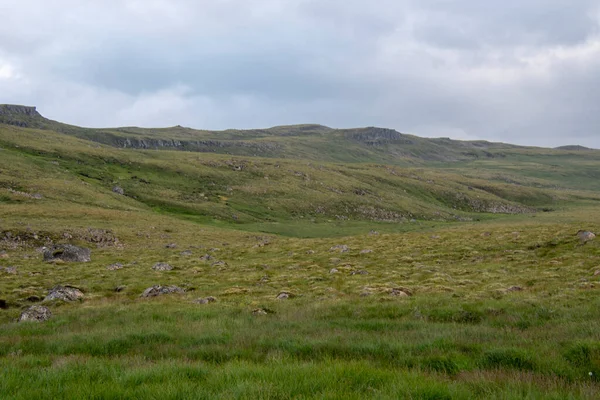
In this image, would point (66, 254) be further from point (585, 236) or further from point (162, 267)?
point (585, 236)

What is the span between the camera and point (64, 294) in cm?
2108

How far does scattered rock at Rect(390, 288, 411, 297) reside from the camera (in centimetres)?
1875

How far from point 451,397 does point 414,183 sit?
16735 cm

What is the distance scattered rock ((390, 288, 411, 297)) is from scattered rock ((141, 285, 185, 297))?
12.0 metres

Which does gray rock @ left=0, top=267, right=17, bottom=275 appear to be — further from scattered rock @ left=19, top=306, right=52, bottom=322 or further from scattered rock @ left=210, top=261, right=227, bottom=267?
scattered rock @ left=19, top=306, right=52, bottom=322

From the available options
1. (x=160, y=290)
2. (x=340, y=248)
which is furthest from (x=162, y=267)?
(x=340, y=248)

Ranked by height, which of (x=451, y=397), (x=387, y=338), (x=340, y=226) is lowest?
(x=340, y=226)

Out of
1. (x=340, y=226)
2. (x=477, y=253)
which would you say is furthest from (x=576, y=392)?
(x=340, y=226)

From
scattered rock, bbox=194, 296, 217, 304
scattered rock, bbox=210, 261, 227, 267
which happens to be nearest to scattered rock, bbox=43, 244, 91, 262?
scattered rock, bbox=210, 261, 227, 267

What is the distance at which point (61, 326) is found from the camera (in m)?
14.7

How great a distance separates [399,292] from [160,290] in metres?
13.5

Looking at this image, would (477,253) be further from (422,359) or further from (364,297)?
(422,359)

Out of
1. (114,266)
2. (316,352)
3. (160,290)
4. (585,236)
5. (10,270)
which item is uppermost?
(585,236)

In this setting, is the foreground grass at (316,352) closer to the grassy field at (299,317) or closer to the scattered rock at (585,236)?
the grassy field at (299,317)
